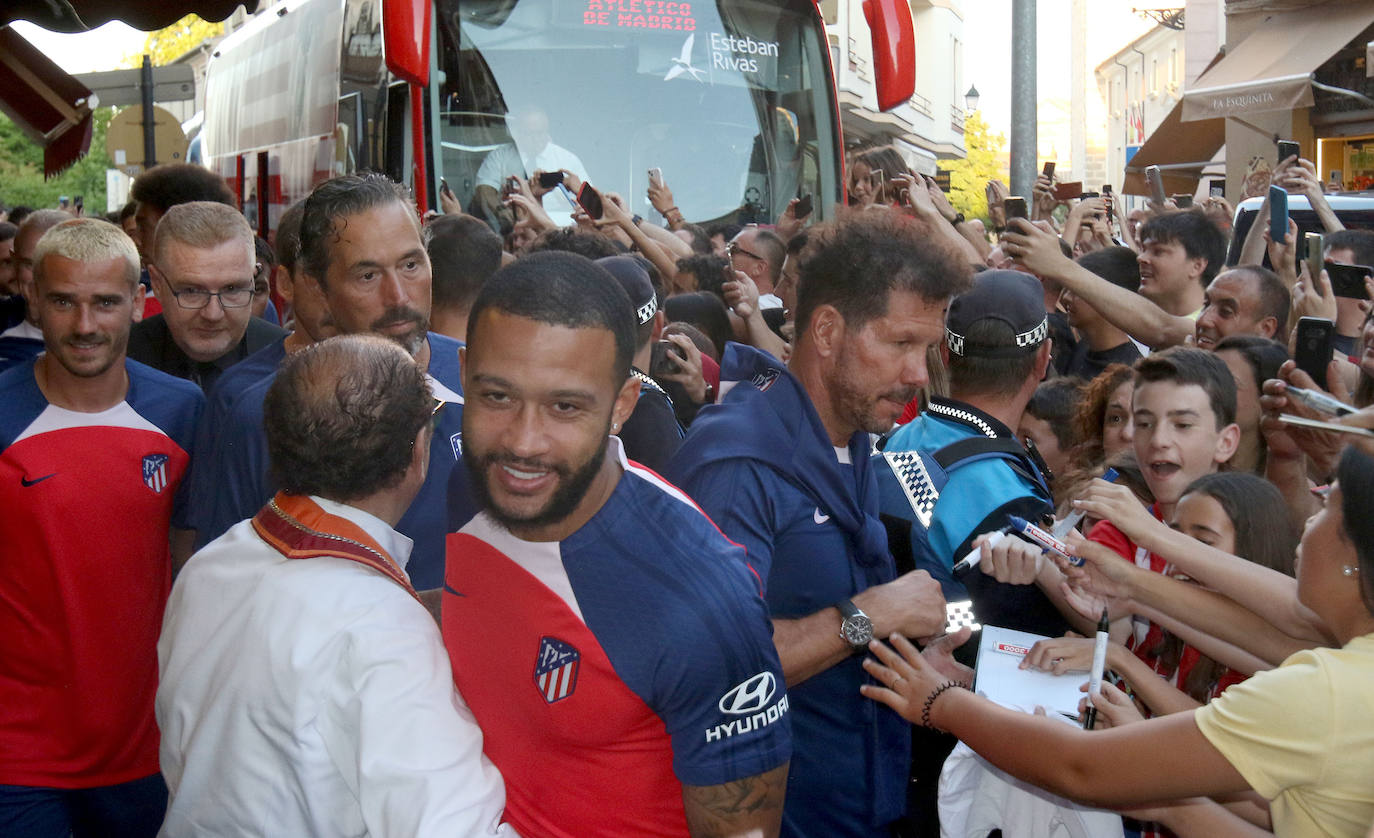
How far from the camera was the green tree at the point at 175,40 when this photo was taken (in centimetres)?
3934

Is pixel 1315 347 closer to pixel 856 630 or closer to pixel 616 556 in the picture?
pixel 856 630

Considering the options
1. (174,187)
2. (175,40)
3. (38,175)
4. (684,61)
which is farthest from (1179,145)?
(38,175)

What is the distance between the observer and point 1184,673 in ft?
10.7

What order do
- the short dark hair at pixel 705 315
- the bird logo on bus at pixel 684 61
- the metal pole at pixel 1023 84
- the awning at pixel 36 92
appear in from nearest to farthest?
the awning at pixel 36 92 < the short dark hair at pixel 705 315 < the bird logo on bus at pixel 684 61 < the metal pole at pixel 1023 84

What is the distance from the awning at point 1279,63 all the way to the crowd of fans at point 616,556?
13.8m

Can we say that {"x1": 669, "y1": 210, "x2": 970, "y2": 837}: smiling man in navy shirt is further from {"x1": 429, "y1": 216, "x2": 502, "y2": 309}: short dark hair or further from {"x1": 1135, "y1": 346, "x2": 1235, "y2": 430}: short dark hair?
{"x1": 429, "y1": 216, "x2": 502, "y2": 309}: short dark hair

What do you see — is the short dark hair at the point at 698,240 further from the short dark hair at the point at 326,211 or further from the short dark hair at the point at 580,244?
the short dark hair at the point at 326,211

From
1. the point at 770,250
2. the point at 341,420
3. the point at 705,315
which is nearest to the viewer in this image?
the point at 341,420

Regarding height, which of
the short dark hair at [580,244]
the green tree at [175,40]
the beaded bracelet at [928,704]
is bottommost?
the beaded bracelet at [928,704]

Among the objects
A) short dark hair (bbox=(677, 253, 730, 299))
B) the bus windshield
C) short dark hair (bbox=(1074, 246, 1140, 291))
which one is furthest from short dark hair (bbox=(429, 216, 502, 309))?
the bus windshield

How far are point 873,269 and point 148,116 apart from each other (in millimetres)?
11905

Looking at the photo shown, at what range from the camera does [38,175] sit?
46.6m

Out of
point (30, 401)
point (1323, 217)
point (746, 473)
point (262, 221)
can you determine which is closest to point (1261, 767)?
point (746, 473)

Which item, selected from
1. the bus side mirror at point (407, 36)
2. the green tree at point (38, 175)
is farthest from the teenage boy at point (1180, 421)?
the green tree at point (38, 175)
